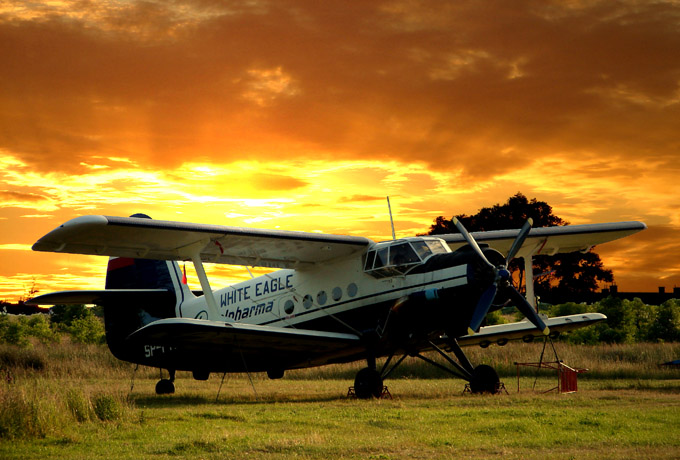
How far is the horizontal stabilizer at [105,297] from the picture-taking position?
2100cm

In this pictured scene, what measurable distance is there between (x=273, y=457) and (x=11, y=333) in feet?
126

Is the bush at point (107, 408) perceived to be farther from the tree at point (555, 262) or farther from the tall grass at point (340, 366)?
the tree at point (555, 262)

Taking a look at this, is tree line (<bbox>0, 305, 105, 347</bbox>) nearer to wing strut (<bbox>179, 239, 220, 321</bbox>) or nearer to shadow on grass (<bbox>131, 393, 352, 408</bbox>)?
shadow on grass (<bbox>131, 393, 352, 408</bbox>)

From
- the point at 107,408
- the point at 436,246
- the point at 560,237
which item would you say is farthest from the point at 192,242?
the point at 560,237

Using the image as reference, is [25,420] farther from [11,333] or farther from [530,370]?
[11,333]

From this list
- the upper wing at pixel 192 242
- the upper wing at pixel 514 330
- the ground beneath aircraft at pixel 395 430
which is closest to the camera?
the ground beneath aircraft at pixel 395 430

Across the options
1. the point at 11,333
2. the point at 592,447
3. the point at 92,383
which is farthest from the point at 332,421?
the point at 11,333

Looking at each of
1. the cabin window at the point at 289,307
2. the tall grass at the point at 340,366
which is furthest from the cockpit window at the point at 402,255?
the tall grass at the point at 340,366

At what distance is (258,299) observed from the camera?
21344 millimetres

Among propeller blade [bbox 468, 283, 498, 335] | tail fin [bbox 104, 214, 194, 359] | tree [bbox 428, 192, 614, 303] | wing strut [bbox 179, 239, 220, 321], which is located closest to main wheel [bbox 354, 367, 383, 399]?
propeller blade [bbox 468, 283, 498, 335]

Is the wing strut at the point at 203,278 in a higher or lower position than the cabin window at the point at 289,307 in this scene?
higher

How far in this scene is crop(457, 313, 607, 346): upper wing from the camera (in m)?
21.2

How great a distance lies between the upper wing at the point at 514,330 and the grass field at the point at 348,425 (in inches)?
66.1

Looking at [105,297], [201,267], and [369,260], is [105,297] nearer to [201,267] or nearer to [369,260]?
[201,267]
